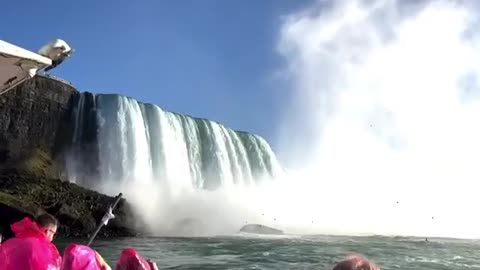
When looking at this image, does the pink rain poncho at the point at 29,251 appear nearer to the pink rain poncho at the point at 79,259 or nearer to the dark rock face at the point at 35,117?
the pink rain poncho at the point at 79,259

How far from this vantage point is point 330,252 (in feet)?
93.6

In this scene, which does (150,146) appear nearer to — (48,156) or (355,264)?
(48,156)

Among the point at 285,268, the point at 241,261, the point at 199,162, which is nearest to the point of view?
the point at 285,268

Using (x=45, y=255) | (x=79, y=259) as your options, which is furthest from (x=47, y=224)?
(x=79, y=259)

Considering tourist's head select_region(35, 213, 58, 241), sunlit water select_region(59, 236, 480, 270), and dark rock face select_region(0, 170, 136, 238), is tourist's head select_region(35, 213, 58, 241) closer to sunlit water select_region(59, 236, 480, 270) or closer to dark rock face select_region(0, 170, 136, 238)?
sunlit water select_region(59, 236, 480, 270)

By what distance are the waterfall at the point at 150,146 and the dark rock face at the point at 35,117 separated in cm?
110

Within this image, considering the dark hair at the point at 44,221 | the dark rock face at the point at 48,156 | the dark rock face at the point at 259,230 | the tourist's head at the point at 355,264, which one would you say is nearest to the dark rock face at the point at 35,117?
the dark rock face at the point at 48,156

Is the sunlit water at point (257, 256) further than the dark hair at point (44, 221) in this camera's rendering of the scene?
Yes

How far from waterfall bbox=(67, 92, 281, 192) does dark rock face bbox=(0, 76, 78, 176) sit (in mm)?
1104

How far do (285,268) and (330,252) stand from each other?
8.15 metres

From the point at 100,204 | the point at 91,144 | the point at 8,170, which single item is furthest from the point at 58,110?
the point at 100,204

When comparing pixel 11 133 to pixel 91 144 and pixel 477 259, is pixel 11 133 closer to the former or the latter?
pixel 91 144

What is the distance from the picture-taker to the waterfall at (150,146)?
44312 mm

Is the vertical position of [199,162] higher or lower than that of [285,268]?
higher
